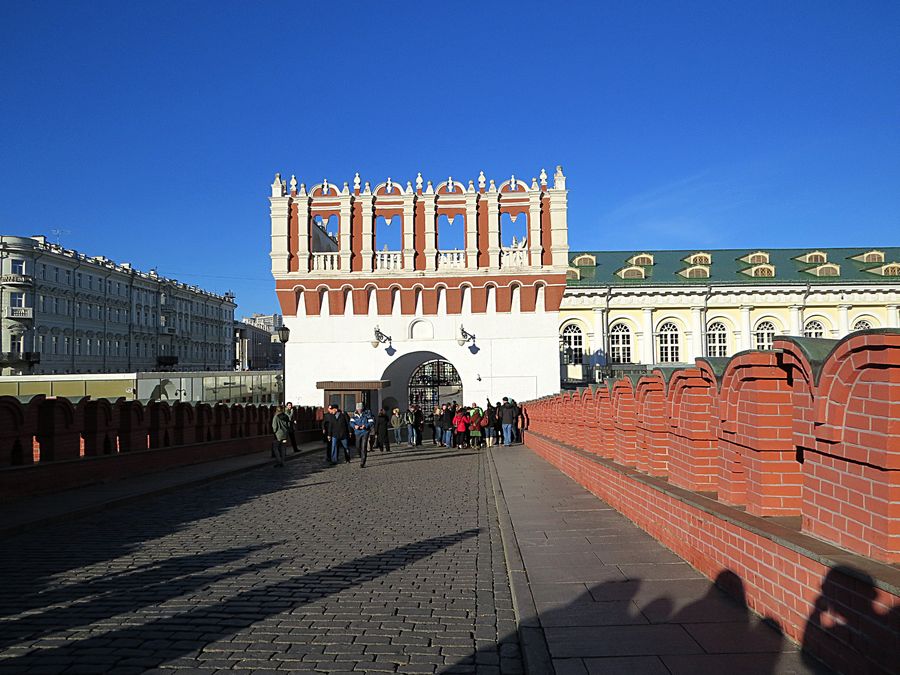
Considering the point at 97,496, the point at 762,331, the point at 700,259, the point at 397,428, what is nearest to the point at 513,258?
the point at 397,428

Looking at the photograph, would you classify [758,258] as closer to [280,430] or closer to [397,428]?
[397,428]

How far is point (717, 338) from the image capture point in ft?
188

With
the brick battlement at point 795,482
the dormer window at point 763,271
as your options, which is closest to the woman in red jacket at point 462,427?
the brick battlement at point 795,482

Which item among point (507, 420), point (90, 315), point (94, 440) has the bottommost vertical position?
point (507, 420)

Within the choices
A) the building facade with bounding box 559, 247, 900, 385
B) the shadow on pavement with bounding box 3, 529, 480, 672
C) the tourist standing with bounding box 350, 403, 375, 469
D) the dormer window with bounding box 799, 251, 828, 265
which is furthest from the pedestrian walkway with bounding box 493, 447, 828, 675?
the dormer window with bounding box 799, 251, 828, 265

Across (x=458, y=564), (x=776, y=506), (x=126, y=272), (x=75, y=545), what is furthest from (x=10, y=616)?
(x=126, y=272)

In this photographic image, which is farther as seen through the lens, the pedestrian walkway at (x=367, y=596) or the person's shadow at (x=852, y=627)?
the pedestrian walkway at (x=367, y=596)

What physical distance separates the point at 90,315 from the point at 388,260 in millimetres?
42006

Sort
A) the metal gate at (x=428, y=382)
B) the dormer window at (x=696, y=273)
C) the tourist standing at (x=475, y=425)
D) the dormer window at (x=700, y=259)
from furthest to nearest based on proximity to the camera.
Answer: the dormer window at (x=700, y=259) < the dormer window at (x=696, y=273) < the metal gate at (x=428, y=382) < the tourist standing at (x=475, y=425)

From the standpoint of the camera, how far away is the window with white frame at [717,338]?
56.8 m

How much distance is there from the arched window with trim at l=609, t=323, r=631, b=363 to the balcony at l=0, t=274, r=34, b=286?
45.6m

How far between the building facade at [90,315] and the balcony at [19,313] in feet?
0.22

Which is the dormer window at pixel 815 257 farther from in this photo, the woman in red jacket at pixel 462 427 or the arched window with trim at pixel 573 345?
the woman in red jacket at pixel 462 427

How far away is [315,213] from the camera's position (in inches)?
1510
